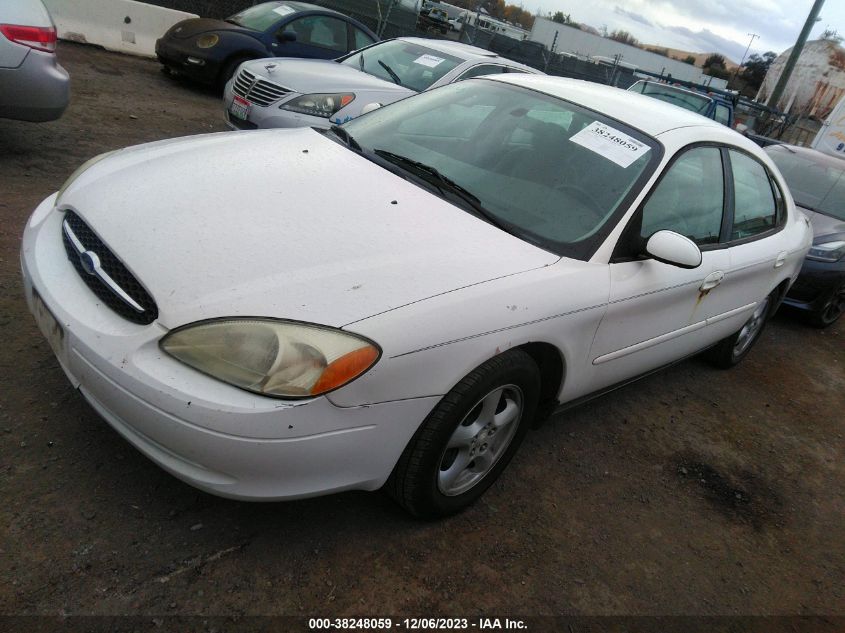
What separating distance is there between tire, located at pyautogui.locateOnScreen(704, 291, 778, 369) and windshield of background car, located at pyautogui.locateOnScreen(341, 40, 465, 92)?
3875mm

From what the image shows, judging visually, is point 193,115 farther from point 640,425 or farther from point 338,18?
point 640,425

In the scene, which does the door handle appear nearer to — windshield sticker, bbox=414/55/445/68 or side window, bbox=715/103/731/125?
windshield sticker, bbox=414/55/445/68

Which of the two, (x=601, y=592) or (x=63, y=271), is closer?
(x=63, y=271)

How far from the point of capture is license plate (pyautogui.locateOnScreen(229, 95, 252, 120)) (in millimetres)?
6105

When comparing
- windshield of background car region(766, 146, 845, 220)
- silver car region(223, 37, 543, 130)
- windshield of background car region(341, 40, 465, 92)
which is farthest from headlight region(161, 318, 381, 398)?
Result: windshield of background car region(766, 146, 845, 220)

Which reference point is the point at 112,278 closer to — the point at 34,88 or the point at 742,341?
the point at 34,88

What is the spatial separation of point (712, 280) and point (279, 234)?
225 cm

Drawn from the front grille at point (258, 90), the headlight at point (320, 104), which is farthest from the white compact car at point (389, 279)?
the front grille at point (258, 90)

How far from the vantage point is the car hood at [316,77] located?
20.4 feet

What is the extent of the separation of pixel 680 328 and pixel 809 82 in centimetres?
2784

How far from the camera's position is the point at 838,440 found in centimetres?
425

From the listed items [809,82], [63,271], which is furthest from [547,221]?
[809,82]

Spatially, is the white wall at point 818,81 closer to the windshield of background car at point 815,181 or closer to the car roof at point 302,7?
the windshield of background car at point 815,181

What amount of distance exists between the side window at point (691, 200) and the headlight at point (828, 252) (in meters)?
3.01
